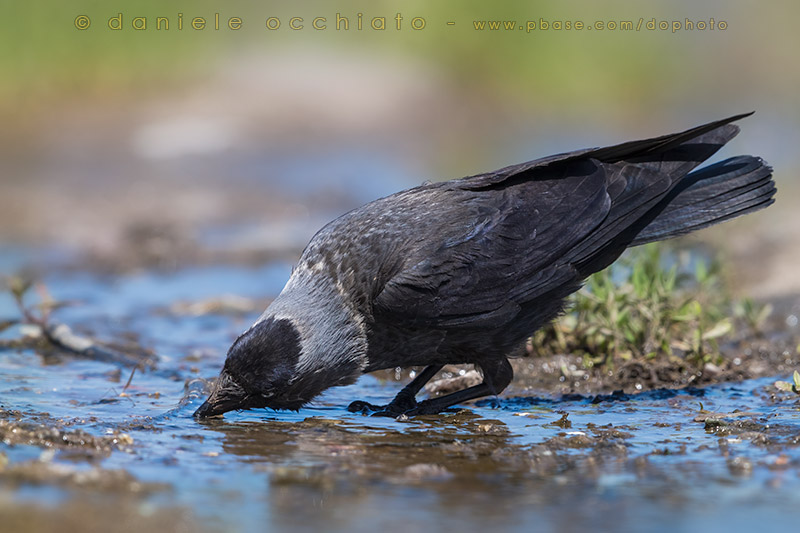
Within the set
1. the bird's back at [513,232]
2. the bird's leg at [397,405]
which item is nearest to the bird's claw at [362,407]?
the bird's leg at [397,405]

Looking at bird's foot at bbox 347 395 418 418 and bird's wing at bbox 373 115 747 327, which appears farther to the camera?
bird's foot at bbox 347 395 418 418

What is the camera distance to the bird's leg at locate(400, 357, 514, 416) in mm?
5664

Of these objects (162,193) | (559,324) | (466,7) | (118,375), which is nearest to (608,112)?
(466,7)

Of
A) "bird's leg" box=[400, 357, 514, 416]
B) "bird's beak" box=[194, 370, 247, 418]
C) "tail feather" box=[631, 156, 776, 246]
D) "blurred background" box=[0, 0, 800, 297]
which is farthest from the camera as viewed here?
"blurred background" box=[0, 0, 800, 297]

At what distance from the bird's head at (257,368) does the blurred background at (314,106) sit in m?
4.80

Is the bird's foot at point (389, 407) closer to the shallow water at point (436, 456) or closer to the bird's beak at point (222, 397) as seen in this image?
the shallow water at point (436, 456)

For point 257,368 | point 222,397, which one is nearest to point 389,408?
point 257,368

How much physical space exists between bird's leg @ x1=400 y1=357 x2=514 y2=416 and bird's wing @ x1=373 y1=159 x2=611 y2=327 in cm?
38

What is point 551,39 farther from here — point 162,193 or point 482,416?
point 482,416

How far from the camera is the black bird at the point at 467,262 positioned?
5.25 metres

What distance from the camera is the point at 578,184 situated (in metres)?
5.73

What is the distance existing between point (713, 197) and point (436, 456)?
247cm

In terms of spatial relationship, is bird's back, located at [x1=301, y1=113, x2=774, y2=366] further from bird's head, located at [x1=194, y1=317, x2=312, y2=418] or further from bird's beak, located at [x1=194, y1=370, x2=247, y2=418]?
bird's beak, located at [x1=194, y1=370, x2=247, y2=418]
